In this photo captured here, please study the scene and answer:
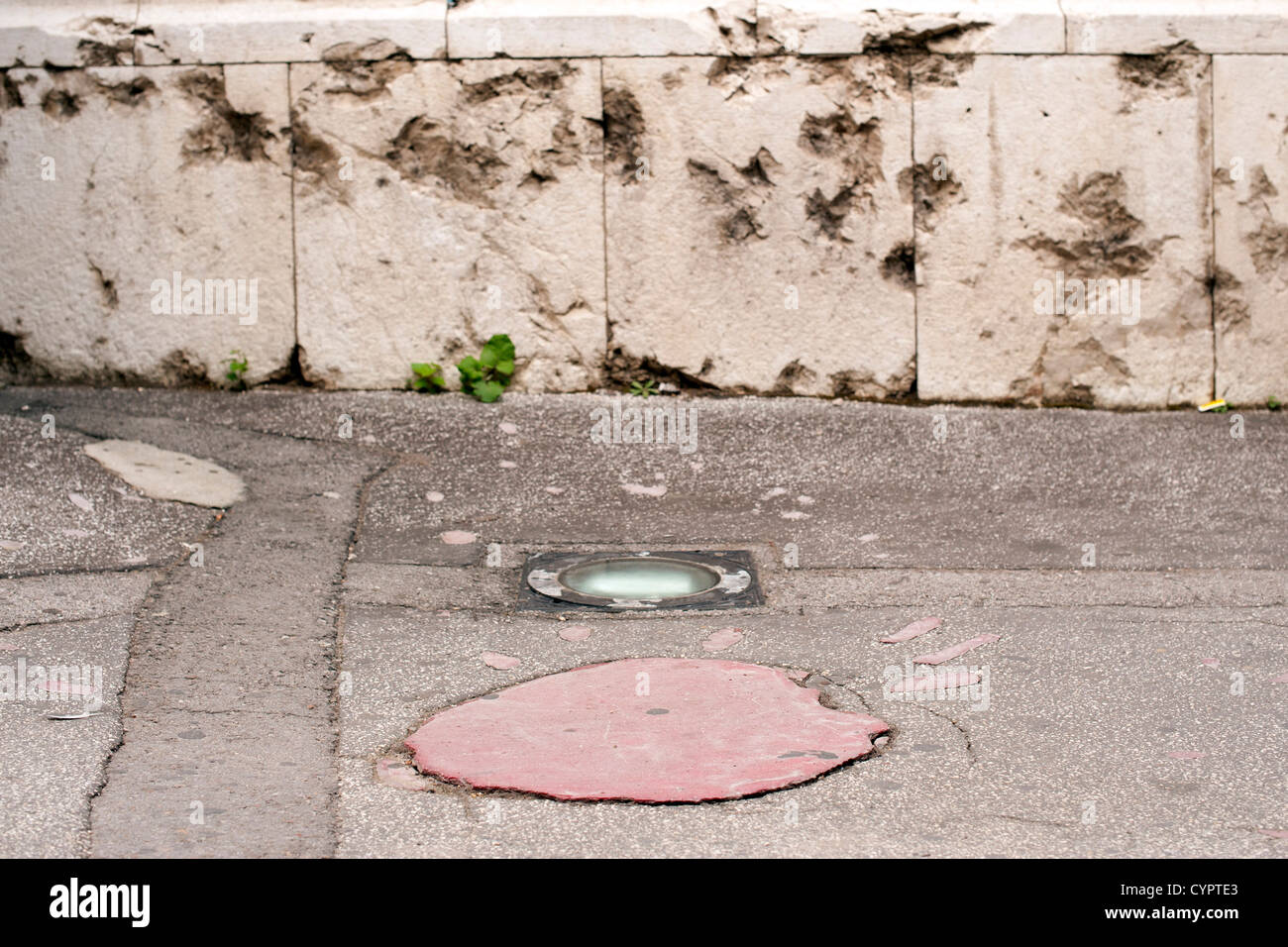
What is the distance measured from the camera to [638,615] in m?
4.16

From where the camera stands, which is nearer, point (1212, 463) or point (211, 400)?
point (1212, 463)

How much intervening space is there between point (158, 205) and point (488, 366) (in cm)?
175

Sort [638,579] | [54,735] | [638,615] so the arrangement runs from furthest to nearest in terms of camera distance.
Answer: [638,579] < [638,615] < [54,735]

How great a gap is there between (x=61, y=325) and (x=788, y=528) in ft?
12.4

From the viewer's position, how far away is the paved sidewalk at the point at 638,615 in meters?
2.78

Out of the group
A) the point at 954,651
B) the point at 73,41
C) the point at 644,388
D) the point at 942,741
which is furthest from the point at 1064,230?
the point at 73,41

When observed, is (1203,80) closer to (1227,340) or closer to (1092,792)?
(1227,340)

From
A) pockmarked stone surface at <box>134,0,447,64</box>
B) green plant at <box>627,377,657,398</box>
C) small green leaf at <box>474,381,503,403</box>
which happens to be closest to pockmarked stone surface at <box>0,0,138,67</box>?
pockmarked stone surface at <box>134,0,447,64</box>

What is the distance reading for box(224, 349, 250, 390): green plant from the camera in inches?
251

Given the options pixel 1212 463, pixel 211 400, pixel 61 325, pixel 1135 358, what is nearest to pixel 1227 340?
pixel 1135 358

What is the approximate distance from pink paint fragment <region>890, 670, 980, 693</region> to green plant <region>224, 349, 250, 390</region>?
3.97m

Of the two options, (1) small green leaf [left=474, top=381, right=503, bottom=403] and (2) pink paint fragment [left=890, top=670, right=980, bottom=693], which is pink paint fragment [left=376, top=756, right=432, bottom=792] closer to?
(2) pink paint fragment [left=890, top=670, right=980, bottom=693]

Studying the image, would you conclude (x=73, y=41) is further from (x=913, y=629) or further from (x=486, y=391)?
(x=913, y=629)

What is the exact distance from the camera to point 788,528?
16.4ft
